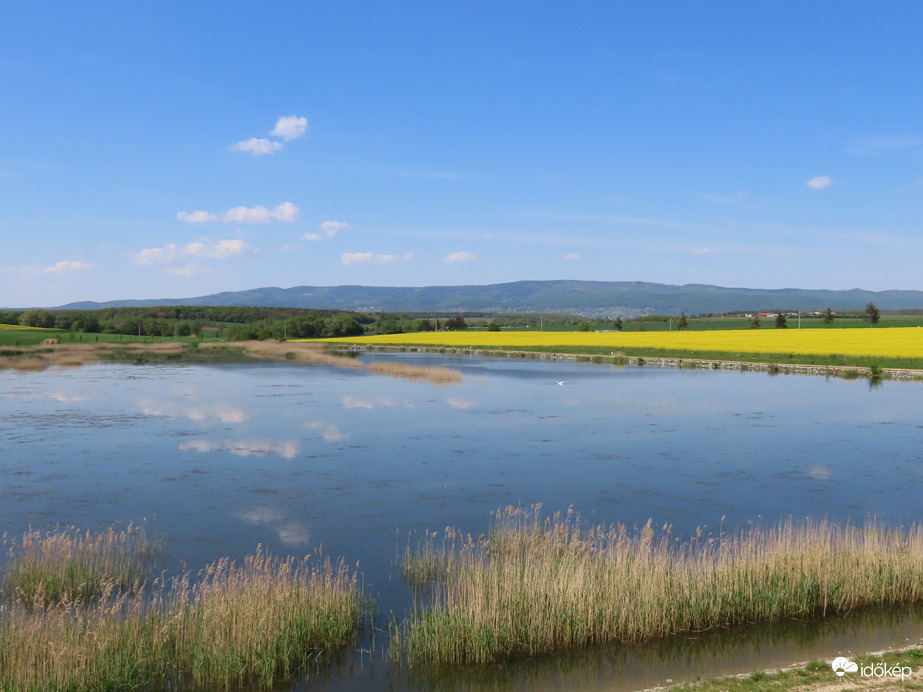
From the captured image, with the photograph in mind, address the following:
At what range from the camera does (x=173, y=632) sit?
7848 mm

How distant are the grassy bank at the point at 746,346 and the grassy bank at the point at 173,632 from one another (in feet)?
146

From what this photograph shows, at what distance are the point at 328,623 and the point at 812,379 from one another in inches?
1564

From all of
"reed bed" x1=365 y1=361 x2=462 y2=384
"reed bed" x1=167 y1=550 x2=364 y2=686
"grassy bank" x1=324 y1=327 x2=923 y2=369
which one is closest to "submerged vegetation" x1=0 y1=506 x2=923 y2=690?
"reed bed" x1=167 y1=550 x2=364 y2=686

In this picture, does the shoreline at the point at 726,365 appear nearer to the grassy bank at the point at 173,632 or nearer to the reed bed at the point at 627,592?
the reed bed at the point at 627,592

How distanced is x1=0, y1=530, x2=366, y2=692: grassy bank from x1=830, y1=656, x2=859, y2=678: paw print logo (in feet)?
17.5

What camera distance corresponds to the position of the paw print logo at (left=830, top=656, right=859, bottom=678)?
7484 millimetres

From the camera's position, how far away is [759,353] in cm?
5428

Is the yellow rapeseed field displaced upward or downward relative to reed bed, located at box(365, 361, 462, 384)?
upward

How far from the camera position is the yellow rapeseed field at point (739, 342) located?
52781 mm

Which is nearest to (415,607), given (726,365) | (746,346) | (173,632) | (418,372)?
(173,632)

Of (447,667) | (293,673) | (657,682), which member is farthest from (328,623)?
(657,682)

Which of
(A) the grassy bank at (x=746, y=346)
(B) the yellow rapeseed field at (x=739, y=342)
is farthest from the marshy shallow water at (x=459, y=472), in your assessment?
(B) the yellow rapeseed field at (x=739, y=342)

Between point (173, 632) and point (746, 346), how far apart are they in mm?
59558

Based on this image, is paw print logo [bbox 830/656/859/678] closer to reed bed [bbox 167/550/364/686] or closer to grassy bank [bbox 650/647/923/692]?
grassy bank [bbox 650/647/923/692]
